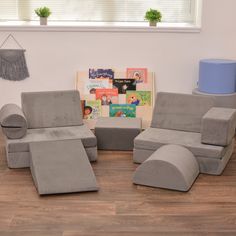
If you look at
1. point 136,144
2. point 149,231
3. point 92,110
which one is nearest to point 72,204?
point 149,231

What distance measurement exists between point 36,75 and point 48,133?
4.01 ft

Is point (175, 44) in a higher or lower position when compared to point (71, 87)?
higher

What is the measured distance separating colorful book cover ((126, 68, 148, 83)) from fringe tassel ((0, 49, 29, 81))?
1.13 metres

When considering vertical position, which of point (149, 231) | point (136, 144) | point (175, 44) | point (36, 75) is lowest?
point (149, 231)

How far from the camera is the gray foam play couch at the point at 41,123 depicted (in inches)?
170

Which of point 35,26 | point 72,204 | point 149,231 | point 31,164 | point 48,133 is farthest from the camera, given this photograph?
point 35,26

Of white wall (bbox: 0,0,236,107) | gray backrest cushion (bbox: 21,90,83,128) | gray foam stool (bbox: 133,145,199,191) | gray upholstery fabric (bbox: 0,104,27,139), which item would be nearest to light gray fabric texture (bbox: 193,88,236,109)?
white wall (bbox: 0,0,236,107)

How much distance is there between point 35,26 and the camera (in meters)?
5.40

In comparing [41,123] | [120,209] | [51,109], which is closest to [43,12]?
[51,109]

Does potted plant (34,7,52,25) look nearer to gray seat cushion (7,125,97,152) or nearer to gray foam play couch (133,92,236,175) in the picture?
gray seat cushion (7,125,97,152)

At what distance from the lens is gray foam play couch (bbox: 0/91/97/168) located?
4320 mm

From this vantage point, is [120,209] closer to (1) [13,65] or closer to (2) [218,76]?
(2) [218,76]

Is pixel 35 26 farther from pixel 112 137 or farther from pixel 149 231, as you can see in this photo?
pixel 149 231

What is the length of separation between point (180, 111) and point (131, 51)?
1.18 meters
